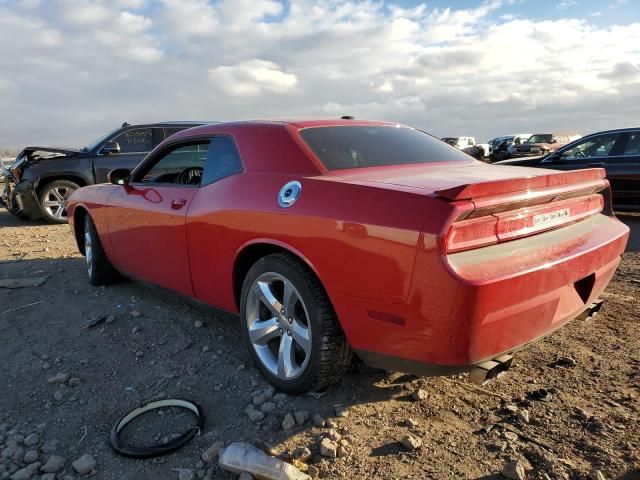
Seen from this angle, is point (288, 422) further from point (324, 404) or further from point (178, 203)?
point (178, 203)

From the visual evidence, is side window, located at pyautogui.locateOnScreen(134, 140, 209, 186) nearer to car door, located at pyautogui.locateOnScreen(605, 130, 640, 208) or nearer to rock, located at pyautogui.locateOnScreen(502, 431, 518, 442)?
rock, located at pyautogui.locateOnScreen(502, 431, 518, 442)

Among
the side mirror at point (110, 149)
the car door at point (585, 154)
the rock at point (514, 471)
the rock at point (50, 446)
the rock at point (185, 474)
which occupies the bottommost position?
the rock at point (50, 446)

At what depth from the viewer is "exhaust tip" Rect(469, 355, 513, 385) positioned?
2.13 meters

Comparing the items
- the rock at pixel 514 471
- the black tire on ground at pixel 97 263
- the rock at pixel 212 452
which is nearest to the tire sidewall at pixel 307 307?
the rock at pixel 212 452

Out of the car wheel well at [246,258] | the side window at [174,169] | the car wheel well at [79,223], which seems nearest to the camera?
the car wheel well at [246,258]

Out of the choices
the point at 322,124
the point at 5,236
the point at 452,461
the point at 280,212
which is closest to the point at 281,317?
the point at 280,212

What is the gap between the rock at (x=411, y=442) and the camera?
2.23m

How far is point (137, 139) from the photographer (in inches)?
360

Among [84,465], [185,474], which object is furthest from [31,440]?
[185,474]

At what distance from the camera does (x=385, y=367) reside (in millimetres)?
2297

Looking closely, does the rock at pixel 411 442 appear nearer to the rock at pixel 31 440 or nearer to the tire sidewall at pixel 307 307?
the tire sidewall at pixel 307 307

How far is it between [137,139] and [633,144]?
27.7 ft

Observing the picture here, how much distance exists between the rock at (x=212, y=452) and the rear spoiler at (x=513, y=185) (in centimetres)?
149

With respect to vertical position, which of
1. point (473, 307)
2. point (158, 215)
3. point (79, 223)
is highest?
point (158, 215)
